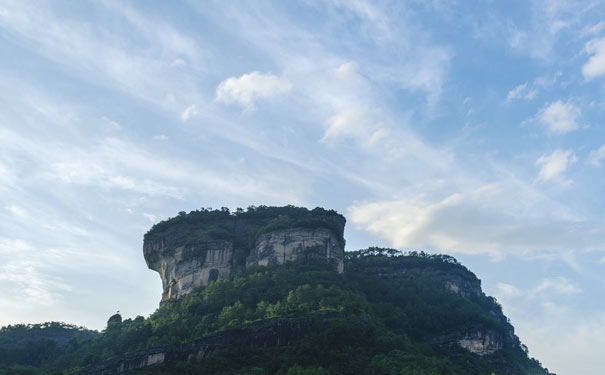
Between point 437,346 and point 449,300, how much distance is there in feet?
63.2

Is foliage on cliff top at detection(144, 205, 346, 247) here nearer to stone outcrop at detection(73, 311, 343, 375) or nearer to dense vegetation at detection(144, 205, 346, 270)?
dense vegetation at detection(144, 205, 346, 270)

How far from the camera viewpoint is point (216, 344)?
59.8m

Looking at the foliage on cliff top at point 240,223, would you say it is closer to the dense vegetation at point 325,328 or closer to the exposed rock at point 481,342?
the dense vegetation at point 325,328

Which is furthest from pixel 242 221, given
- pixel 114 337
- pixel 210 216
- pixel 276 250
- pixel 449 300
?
pixel 449 300

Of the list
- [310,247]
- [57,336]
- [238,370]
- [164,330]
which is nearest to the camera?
[238,370]

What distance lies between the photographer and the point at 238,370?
54.5m

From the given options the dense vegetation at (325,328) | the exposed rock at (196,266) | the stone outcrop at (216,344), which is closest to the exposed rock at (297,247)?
the dense vegetation at (325,328)

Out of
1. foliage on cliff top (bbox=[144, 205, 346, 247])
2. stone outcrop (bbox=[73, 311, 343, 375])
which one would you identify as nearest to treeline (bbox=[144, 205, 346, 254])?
foliage on cliff top (bbox=[144, 205, 346, 247])

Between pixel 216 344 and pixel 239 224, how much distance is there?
41.8 meters

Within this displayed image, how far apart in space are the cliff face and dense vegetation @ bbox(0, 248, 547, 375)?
379 centimetres

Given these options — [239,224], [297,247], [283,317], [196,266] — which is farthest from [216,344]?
[239,224]

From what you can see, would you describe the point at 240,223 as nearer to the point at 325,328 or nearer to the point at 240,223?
the point at 240,223

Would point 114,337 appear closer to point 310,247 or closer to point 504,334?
point 310,247

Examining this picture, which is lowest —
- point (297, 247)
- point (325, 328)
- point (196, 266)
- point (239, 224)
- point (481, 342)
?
point (325, 328)
